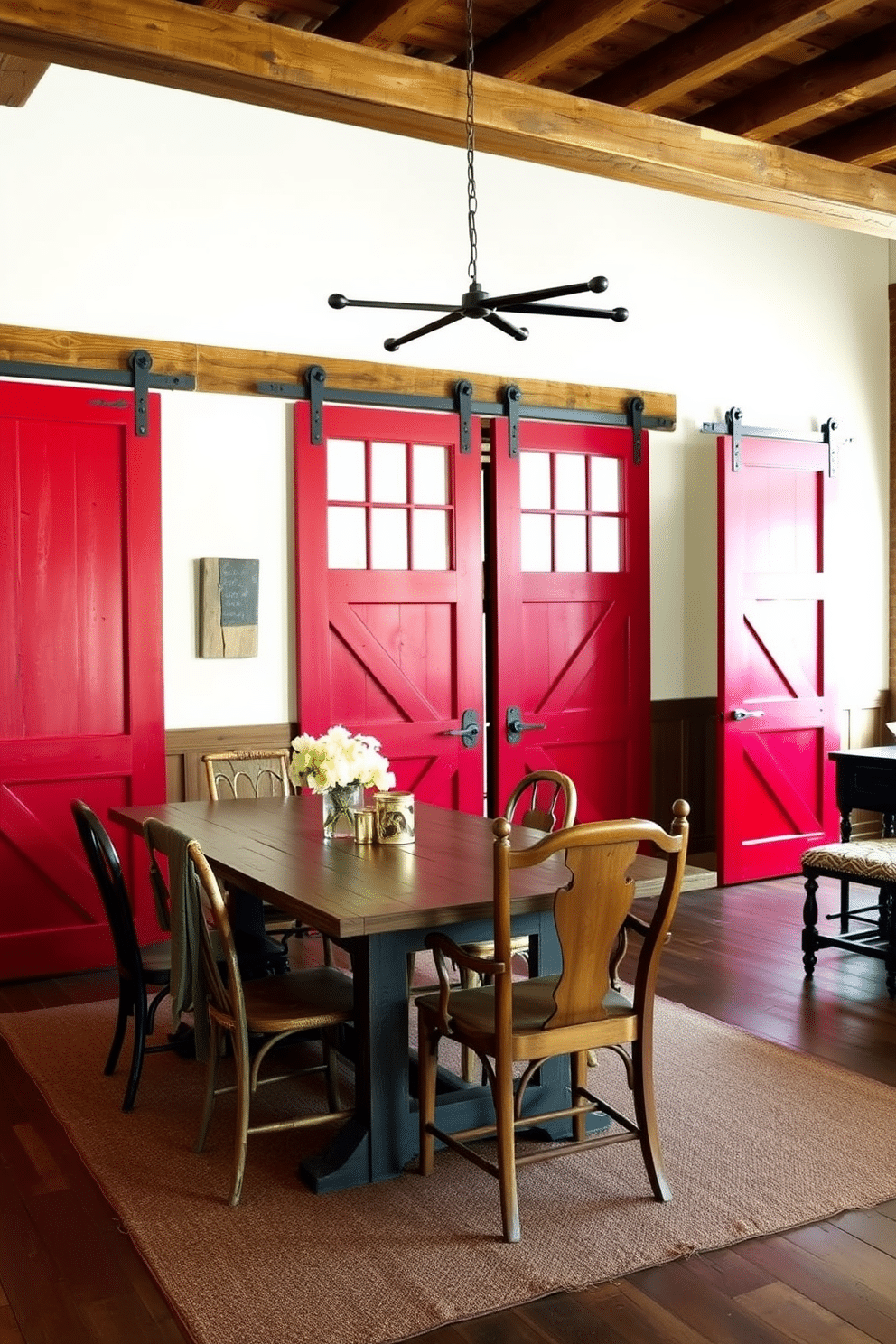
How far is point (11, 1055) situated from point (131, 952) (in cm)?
83

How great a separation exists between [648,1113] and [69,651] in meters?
3.35

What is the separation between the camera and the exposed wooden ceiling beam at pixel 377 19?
3887 millimetres

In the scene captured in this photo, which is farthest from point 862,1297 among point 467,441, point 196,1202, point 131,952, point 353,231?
point 353,231

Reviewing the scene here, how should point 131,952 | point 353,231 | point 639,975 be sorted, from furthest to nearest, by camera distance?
point 353,231 → point 131,952 → point 639,975

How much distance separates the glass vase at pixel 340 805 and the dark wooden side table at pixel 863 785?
8.05 ft

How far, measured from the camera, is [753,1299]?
2852 millimetres

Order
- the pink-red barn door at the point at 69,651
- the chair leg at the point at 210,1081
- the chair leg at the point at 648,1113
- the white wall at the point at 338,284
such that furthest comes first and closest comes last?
1. the white wall at the point at 338,284
2. the pink-red barn door at the point at 69,651
3. the chair leg at the point at 210,1081
4. the chair leg at the point at 648,1113

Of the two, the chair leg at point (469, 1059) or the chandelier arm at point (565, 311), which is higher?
the chandelier arm at point (565, 311)

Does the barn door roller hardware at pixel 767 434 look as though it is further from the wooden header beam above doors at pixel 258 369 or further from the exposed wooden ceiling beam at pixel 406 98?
the exposed wooden ceiling beam at pixel 406 98

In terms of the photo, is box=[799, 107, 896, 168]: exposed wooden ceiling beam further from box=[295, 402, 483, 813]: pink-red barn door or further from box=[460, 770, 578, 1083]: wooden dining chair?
box=[460, 770, 578, 1083]: wooden dining chair

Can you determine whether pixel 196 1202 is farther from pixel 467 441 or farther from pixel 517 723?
pixel 467 441

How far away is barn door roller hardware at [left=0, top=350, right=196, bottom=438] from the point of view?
5.52 metres

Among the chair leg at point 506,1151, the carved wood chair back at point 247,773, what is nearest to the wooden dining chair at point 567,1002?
the chair leg at point 506,1151

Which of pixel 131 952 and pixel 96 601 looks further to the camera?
pixel 96 601
